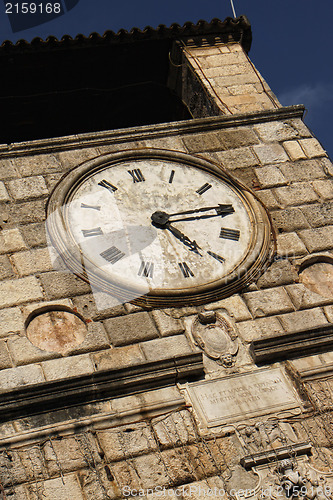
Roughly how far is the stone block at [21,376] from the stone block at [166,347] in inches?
30.3

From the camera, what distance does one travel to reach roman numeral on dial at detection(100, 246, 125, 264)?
678 centimetres

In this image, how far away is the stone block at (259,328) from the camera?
644 cm

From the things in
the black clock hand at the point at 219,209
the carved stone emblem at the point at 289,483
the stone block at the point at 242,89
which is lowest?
the carved stone emblem at the point at 289,483

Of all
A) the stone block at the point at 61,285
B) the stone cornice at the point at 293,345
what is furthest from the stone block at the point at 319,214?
the stone block at the point at 61,285

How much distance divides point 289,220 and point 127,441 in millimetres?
2673

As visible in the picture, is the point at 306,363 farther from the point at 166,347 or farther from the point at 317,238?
the point at 317,238

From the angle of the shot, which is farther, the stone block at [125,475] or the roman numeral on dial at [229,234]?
the roman numeral on dial at [229,234]

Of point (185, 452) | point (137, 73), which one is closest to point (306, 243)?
point (185, 452)

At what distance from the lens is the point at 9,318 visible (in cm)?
625

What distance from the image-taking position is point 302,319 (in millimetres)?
6617

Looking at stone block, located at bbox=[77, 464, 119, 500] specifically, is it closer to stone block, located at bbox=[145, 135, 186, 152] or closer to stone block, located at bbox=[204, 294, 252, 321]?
stone block, located at bbox=[204, 294, 252, 321]

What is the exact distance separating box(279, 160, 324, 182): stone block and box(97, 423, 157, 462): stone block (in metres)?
3.06

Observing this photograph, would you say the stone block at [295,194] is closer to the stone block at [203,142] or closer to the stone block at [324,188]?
the stone block at [324,188]

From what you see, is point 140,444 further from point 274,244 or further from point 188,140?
point 188,140
